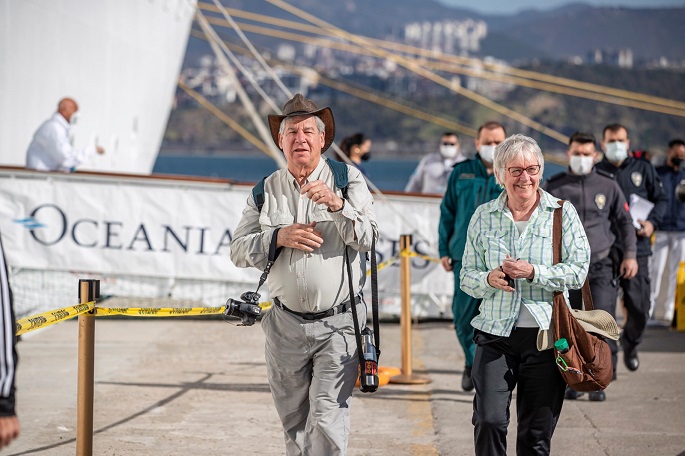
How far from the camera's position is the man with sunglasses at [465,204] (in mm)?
7602

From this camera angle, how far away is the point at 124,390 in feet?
27.5

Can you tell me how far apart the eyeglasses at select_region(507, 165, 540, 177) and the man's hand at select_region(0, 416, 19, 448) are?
7.89 ft

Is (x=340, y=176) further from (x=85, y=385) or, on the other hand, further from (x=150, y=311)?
(x=150, y=311)

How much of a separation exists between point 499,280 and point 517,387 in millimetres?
499

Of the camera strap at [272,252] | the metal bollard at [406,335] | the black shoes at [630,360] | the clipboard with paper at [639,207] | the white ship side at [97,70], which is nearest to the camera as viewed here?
the camera strap at [272,252]

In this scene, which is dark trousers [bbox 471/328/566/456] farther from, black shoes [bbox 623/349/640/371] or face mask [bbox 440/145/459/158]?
face mask [bbox 440/145/459/158]

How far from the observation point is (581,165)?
304 inches

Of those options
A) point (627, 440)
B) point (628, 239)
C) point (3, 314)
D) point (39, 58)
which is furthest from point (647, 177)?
point (39, 58)

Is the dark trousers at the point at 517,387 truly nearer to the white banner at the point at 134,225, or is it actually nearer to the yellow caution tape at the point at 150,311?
the yellow caution tape at the point at 150,311

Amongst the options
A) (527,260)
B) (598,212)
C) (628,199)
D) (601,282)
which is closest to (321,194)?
(527,260)

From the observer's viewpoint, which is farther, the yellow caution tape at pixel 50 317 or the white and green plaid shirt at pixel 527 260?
the yellow caution tape at pixel 50 317

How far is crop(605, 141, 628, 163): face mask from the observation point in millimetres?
8961

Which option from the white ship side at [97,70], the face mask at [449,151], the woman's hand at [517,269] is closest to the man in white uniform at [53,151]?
the white ship side at [97,70]

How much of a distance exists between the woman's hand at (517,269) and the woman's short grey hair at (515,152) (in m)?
0.39
